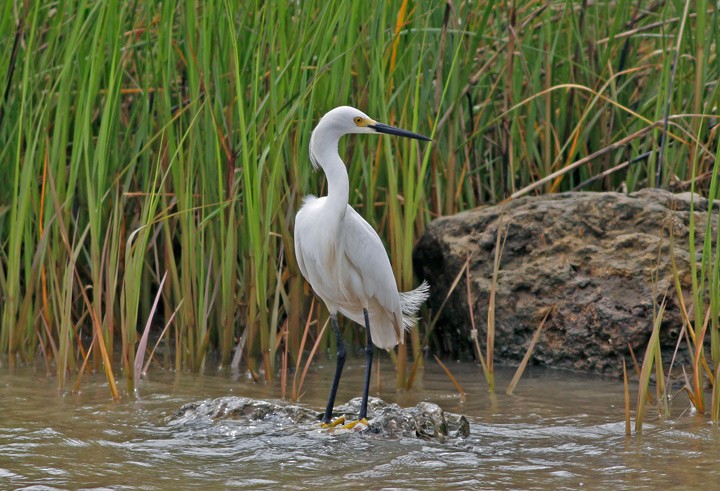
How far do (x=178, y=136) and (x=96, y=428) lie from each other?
1588 millimetres

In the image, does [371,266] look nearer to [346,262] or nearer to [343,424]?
[346,262]

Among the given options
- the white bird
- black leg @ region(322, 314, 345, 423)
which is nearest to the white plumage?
the white bird

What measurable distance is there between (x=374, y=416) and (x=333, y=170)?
1.02 m

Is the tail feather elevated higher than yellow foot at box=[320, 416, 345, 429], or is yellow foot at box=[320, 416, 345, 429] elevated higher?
the tail feather

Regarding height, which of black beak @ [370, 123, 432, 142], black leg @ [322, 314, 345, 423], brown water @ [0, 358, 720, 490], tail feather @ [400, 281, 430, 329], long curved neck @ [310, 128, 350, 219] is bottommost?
brown water @ [0, 358, 720, 490]

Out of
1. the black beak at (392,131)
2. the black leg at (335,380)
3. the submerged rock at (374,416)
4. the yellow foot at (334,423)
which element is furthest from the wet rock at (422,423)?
the black beak at (392,131)

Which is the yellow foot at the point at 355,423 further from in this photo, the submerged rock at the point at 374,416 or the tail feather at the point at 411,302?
the tail feather at the point at 411,302

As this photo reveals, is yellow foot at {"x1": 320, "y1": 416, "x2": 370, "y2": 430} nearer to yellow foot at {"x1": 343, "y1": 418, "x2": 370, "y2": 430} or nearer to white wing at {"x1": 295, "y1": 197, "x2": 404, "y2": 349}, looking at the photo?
yellow foot at {"x1": 343, "y1": 418, "x2": 370, "y2": 430}

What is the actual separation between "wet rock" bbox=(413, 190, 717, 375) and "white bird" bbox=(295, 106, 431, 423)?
2.15 feet

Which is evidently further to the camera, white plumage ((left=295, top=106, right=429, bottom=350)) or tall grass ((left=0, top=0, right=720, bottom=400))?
tall grass ((left=0, top=0, right=720, bottom=400))

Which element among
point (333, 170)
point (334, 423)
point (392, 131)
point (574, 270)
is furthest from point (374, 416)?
point (574, 270)

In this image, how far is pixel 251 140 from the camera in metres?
4.48

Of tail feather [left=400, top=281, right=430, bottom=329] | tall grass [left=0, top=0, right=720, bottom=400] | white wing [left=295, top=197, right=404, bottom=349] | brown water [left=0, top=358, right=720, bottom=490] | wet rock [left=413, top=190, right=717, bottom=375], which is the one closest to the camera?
brown water [left=0, top=358, right=720, bottom=490]

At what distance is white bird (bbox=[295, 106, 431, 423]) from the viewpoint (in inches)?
162
